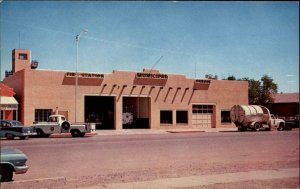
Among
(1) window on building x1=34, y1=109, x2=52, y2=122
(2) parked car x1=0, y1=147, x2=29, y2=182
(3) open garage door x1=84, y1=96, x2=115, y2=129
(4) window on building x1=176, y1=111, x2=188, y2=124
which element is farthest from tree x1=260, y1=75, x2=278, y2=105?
(4) window on building x1=176, y1=111, x2=188, y2=124

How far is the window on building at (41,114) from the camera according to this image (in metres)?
7.78

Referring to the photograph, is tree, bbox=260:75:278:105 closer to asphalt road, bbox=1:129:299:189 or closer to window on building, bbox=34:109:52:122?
asphalt road, bbox=1:129:299:189

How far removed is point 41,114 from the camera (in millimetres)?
7875

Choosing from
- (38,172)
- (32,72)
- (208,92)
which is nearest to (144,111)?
(38,172)

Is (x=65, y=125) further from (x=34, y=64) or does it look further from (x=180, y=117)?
(x=180, y=117)

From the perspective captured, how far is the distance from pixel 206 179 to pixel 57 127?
4478mm

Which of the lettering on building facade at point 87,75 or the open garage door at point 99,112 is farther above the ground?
the lettering on building facade at point 87,75

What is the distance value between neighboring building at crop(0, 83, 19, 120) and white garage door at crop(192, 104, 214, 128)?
1330 centimetres

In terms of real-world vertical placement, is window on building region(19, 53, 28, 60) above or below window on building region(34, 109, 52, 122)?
above

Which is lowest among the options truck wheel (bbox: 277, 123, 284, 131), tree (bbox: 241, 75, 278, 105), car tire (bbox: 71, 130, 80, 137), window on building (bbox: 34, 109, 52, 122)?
truck wheel (bbox: 277, 123, 284, 131)

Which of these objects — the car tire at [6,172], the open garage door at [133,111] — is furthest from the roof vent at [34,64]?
the open garage door at [133,111]

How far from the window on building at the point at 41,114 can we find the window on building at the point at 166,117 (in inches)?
546

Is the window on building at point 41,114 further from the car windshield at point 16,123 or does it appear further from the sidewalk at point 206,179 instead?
the sidewalk at point 206,179

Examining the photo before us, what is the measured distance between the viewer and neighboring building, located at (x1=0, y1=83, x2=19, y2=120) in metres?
6.36
